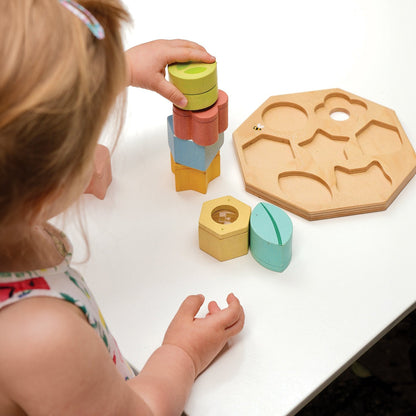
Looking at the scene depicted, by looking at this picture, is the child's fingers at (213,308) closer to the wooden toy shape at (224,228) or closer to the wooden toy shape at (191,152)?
the wooden toy shape at (224,228)

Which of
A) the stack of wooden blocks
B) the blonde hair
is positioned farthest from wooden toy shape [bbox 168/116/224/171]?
the blonde hair

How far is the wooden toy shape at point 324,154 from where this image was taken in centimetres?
70

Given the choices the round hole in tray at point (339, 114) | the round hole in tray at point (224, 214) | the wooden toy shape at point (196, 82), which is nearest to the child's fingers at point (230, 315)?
the round hole in tray at point (224, 214)

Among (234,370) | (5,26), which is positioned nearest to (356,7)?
(234,370)

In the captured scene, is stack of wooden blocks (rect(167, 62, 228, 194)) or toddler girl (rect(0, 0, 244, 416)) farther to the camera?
stack of wooden blocks (rect(167, 62, 228, 194))

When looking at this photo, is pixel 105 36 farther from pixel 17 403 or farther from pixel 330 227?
pixel 330 227

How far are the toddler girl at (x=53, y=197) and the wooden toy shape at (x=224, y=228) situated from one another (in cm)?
17

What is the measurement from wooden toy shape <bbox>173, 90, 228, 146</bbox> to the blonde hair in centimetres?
28

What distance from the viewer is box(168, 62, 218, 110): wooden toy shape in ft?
2.07

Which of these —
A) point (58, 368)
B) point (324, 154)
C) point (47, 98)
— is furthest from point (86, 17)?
point (324, 154)

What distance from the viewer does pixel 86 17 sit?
1.15 ft

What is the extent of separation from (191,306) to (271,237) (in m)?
0.12

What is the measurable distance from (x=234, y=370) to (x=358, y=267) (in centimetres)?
19

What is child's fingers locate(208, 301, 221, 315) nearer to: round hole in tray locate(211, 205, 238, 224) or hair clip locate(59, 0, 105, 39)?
round hole in tray locate(211, 205, 238, 224)
